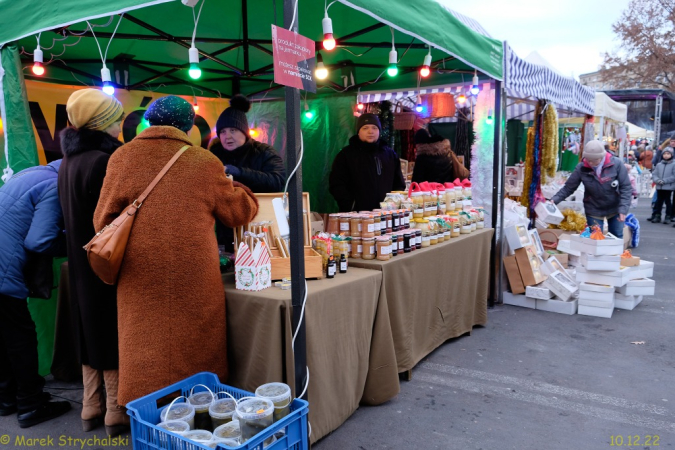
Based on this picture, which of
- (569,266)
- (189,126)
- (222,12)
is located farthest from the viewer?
(569,266)

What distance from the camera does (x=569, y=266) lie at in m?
6.37

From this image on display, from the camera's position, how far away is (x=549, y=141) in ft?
22.1

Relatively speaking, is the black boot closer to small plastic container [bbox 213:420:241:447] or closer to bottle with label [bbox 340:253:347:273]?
small plastic container [bbox 213:420:241:447]

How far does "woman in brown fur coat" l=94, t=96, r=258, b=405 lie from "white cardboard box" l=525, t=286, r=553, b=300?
154 inches

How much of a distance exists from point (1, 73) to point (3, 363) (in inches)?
73.0

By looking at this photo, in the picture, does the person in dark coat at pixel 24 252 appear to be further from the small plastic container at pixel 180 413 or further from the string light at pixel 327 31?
the string light at pixel 327 31

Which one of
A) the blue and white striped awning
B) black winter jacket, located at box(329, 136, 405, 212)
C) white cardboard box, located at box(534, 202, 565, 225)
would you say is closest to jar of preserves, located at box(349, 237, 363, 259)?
black winter jacket, located at box(329, 136, 405, 212)

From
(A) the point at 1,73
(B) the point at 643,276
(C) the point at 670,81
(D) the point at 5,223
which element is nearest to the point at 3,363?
(D) the point at 5,223

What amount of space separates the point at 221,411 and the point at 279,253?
1.00m

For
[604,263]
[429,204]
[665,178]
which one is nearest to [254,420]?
[429,204]

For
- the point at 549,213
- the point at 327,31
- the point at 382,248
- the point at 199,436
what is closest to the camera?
the point at 199,436

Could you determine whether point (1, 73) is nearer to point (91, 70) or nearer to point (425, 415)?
point (91, 70)

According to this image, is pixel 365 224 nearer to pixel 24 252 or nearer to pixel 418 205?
pixel 418 205

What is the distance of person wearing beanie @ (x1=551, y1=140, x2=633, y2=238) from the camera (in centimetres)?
589
